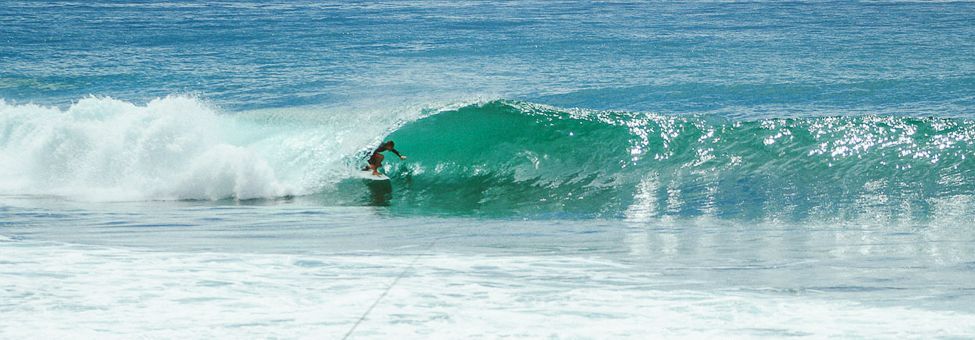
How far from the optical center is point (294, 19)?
1490 inches

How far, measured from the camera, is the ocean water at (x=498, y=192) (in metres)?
5.87

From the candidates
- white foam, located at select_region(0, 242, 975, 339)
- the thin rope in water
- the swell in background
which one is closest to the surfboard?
the swell in background

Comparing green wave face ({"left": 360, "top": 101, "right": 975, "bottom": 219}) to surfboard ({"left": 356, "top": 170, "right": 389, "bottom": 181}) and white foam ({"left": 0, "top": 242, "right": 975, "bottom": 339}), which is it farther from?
white foam ({"left": 0, "top": 242, "right": 975, "bottom": 339})

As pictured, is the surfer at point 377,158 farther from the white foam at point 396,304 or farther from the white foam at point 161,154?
the white foam at point 396,304

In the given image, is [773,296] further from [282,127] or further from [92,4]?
[92,4]

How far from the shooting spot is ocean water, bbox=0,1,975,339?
5.87 meters

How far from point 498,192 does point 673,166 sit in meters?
2.24

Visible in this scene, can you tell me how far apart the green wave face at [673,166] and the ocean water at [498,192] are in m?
0.05

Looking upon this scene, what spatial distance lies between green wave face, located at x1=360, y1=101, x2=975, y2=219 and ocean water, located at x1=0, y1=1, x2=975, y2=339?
0.17 feet

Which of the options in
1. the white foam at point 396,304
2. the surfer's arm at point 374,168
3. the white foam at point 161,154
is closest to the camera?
the white foam at point 396,304

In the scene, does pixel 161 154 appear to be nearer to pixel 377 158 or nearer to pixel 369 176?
pixel 369 176

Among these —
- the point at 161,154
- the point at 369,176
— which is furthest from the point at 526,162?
the point at 161,154

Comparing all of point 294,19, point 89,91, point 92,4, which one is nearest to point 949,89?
point 89,91

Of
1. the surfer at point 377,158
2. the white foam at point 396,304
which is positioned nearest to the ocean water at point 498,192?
the white foam at point 396,304
